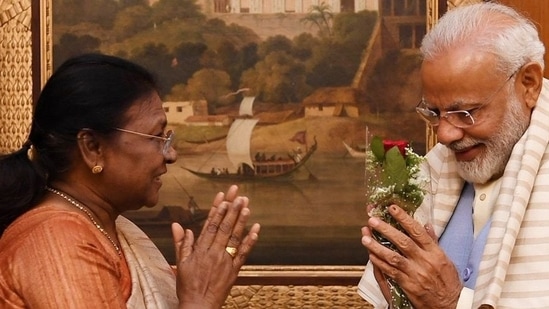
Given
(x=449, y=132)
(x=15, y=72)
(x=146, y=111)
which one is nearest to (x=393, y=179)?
(x=449, y=132)

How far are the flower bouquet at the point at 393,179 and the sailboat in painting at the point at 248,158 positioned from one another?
200 cm

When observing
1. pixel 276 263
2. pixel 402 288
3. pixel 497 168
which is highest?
pixel 497 168

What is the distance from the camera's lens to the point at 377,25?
205 inches

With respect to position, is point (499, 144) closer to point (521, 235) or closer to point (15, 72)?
point (521, 235)

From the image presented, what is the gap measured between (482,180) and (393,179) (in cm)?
46

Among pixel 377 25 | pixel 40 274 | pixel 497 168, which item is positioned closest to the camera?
pixel 40 274

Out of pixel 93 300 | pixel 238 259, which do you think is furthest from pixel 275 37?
pixel 93 300

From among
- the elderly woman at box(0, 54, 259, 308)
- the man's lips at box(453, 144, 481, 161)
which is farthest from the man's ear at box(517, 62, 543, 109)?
the elderly woman at box(0, 54, 259, 308)

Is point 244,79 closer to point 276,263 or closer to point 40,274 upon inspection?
point 276,263

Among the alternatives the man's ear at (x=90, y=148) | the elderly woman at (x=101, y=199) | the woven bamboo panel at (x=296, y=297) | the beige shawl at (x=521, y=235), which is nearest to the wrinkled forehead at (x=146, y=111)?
the elderly woman at (x=101, y=199)

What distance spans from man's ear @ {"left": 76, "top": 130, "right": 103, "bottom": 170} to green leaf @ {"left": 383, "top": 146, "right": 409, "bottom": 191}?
89 cm

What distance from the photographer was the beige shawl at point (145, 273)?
3281mm

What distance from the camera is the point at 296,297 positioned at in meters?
5.25

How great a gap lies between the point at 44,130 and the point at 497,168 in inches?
58.1
